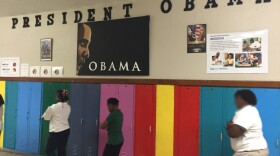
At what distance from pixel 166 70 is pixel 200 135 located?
115 cm

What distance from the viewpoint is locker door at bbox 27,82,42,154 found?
6.31 m

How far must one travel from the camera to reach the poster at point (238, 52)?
431cm

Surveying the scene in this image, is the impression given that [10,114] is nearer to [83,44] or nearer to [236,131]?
[83,44]

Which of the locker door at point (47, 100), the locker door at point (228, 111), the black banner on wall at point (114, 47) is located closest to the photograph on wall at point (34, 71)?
the locker door at point (47, 100)

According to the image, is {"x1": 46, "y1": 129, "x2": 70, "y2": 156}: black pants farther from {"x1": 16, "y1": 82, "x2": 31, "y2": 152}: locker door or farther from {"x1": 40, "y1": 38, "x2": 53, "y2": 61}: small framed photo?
{"x1": 40, "y1": 38, "x2": 53, "y2": 61}: small framed photo

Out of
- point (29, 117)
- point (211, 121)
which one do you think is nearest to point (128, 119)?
point (211, 121)

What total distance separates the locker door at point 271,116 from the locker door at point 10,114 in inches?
191

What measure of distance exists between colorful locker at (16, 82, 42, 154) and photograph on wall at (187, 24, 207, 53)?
320 cm

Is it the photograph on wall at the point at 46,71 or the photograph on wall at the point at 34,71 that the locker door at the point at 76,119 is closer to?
the photograph on wall at the point at 46,71

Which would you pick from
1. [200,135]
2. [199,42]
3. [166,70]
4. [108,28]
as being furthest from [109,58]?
[200,135]

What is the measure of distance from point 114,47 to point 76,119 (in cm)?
152

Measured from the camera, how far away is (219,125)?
179 inches

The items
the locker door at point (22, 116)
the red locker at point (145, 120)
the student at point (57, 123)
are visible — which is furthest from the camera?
the locker door at point (22, 116)

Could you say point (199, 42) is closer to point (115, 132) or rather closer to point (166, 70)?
point (166, 70)
